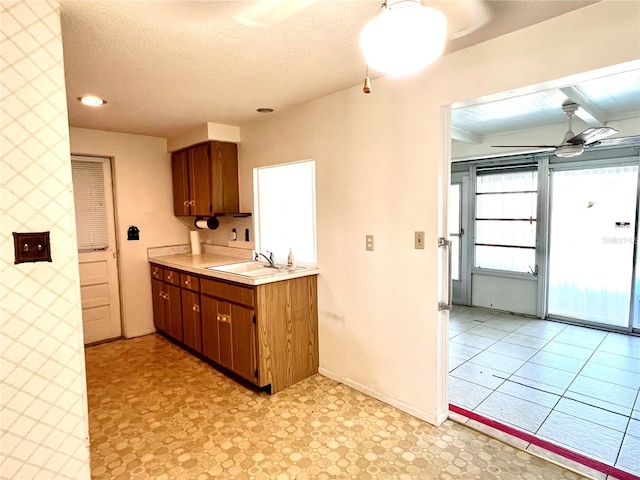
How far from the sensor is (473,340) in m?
3.93

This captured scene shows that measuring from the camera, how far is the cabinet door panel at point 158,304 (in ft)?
13.1

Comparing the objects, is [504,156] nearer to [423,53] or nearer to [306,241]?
[306,241]

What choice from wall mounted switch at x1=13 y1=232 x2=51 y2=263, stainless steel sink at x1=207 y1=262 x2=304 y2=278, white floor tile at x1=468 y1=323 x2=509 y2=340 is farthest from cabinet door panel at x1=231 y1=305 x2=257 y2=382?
white floor tile at x1=468 y1=323 x2=509 y2=340

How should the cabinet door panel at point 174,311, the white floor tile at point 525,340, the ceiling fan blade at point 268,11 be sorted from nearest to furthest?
the ceiling fan blade at point 268,11 → the cabinet door panel at point 174,311 → the white floor tile at point 525,340

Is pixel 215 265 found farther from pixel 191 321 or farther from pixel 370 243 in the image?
pixel 370 243

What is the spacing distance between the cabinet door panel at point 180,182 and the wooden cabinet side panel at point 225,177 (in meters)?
0.58

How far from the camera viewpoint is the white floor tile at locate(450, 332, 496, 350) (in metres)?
3.78

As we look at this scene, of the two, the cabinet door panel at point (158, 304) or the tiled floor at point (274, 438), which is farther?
the cabinet door panel at point (158, 304)

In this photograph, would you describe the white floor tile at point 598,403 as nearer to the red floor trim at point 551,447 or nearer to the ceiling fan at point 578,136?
the red floor trim at point 551,447

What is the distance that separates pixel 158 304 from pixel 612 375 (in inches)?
177

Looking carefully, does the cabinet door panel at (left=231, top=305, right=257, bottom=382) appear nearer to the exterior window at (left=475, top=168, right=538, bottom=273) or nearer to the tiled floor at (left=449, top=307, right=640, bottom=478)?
the tiled floor at (left=449, top=307, right=640, bottom=478)

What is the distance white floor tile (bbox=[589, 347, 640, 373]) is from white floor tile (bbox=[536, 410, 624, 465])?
127 centimetres

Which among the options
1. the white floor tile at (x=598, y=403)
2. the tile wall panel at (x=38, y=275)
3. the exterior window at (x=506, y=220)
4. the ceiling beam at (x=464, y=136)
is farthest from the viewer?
the exterior window at (x=506, y=220)

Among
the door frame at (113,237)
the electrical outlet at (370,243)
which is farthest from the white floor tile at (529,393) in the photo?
the door frame at (113,237)
